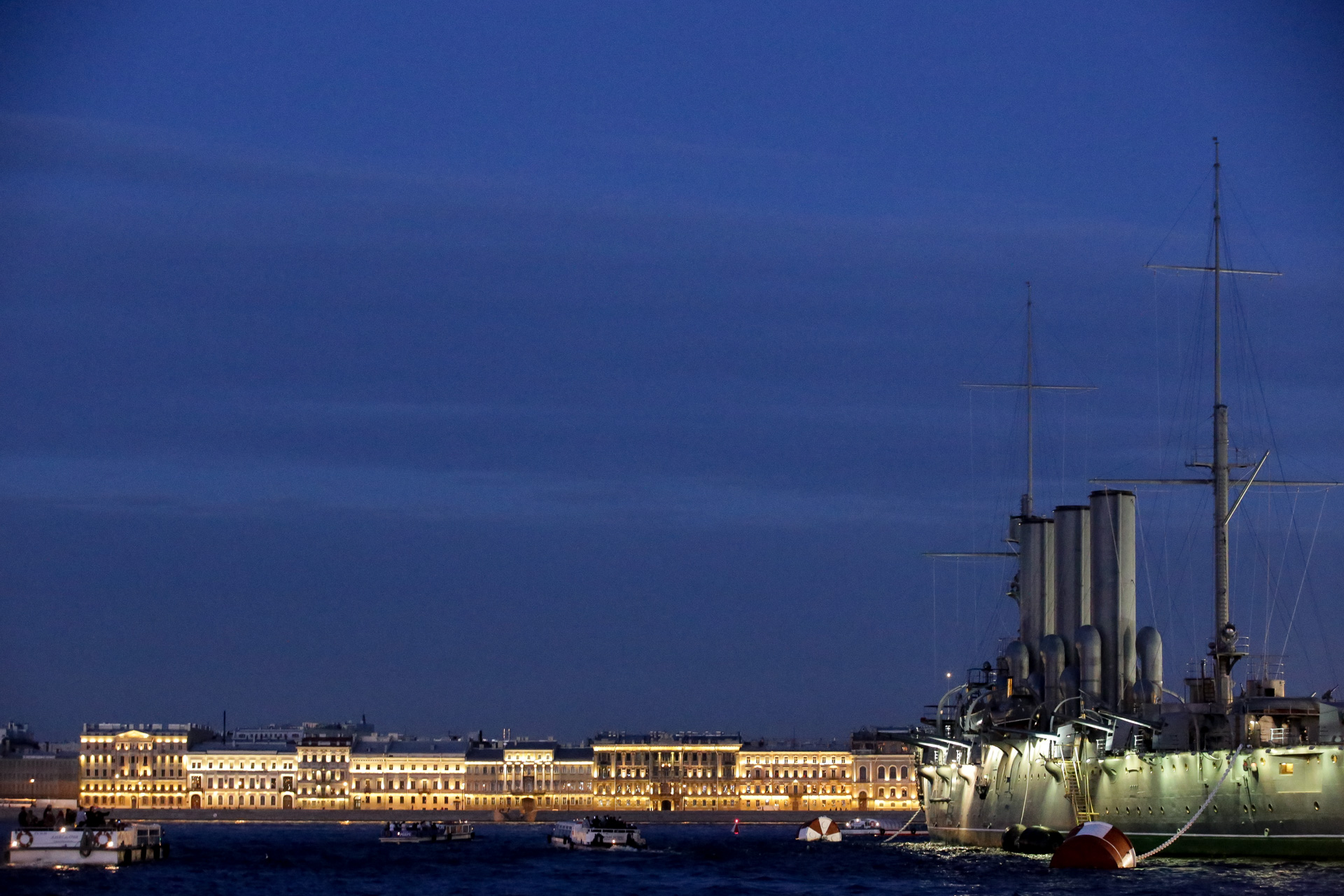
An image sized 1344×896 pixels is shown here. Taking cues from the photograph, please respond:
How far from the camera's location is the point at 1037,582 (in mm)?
72625

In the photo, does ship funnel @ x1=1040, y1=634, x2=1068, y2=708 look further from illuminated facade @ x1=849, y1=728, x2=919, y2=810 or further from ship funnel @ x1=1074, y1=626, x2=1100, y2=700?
illuminated facade @ x1=849, y1=728, x2=919, y2=810

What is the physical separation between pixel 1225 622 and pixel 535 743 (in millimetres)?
129384

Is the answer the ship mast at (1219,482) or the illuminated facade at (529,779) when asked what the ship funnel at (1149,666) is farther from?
the illuminated facade at (529,779)

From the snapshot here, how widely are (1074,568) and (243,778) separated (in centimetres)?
12217

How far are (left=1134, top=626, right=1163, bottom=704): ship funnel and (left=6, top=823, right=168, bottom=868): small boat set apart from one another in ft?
119

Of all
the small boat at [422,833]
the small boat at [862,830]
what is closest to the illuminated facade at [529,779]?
the small boat at [862,830]

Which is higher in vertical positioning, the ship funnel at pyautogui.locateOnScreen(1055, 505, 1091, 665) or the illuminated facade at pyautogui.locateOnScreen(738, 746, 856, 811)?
the ship funnel at pyautogui.locateOnScreen(1055, 505, 1091, 665)

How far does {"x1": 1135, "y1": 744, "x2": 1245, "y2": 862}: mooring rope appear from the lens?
55.0m

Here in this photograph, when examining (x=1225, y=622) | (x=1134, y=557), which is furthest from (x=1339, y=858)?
(x=1134, y=557)

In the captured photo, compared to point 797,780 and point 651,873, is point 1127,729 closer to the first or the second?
point 651,873

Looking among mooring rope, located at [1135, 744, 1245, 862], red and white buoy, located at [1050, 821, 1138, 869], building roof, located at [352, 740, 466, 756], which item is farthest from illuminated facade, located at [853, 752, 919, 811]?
red and white buoy, located at [1050, 821, 1138, 869]

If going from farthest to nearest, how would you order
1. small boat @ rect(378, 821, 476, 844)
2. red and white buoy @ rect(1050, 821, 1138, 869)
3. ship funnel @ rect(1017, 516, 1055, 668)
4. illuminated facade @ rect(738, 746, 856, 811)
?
illuminated facade @ rect(738, 746, 856, 811), small boat @ rect(378, 821, 476, 844), ship funnel @ rect(1017, 516, 1055, 668), red and white buoy @ rect(1050, 821, 1138, 869)

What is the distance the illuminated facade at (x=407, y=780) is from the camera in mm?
175000

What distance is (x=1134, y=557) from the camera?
65750 millimetres
